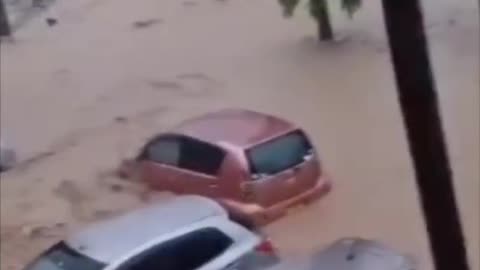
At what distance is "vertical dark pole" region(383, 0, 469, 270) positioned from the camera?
4.06 metres

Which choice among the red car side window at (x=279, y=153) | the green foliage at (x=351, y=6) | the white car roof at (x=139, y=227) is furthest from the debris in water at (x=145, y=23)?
the white car roof at (x=139, y=227)

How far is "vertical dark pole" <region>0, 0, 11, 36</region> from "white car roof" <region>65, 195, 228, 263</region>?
4909 millimetres

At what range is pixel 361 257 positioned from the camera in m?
5.55

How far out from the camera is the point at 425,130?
410 cm

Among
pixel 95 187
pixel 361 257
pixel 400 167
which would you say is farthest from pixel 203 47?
pixel 361 257

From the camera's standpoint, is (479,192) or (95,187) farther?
(95,187)

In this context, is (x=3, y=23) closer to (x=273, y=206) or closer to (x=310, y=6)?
(x=310, y=6)

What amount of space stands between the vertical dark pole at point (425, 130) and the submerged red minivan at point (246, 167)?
3.82m

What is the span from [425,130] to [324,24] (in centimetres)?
820

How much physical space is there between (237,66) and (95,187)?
98.6 inches

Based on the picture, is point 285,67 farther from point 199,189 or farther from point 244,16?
point 199,189

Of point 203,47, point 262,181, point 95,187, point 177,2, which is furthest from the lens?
point 203,47

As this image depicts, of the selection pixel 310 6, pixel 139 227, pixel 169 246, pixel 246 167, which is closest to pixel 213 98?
pixel 310 6

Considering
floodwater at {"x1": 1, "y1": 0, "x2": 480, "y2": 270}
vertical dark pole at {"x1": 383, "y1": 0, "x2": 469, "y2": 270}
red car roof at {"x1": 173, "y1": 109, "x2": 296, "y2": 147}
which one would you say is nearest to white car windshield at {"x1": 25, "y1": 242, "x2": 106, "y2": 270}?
floodwater at {"x1": 1, "y1": 0, "x2": 480, "y2": 270}
